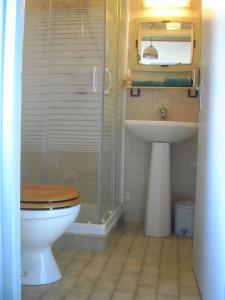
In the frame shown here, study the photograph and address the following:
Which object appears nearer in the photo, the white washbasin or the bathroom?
the bathroom

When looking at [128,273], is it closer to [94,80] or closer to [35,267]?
[35,267]

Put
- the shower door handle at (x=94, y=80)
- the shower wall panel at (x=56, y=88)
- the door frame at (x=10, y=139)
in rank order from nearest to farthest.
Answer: the door frame at (x=10, y=139), the shower door handle at (x=94, y=80), the shower wall panel at (x=56, y=88)

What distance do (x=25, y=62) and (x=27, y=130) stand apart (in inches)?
20.7

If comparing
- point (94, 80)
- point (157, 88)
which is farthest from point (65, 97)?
point (157, 88)

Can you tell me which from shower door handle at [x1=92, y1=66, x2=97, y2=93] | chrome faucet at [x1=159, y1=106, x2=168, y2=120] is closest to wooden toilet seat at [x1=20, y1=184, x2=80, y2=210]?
shower door handle at [x1=92, y1=66, x2=97, y2=93]

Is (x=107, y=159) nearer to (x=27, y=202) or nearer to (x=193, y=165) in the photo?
(x=193, y=165)

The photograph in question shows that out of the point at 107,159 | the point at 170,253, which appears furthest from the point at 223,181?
the point at 107,159

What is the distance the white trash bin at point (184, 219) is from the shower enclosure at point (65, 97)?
0.65 m

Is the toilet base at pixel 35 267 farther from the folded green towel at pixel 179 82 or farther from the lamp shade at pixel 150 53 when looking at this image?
the lamp shade at pixel 150 53

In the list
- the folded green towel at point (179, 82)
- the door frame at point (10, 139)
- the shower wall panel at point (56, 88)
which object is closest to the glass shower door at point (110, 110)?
the shower wall panel at point (56, 88)

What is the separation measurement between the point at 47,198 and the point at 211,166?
870 millimetres

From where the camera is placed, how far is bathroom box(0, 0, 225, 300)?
173 centimetres

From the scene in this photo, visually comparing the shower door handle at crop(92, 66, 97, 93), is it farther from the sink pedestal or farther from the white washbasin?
the sink pedestal

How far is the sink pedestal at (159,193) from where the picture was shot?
334cm
